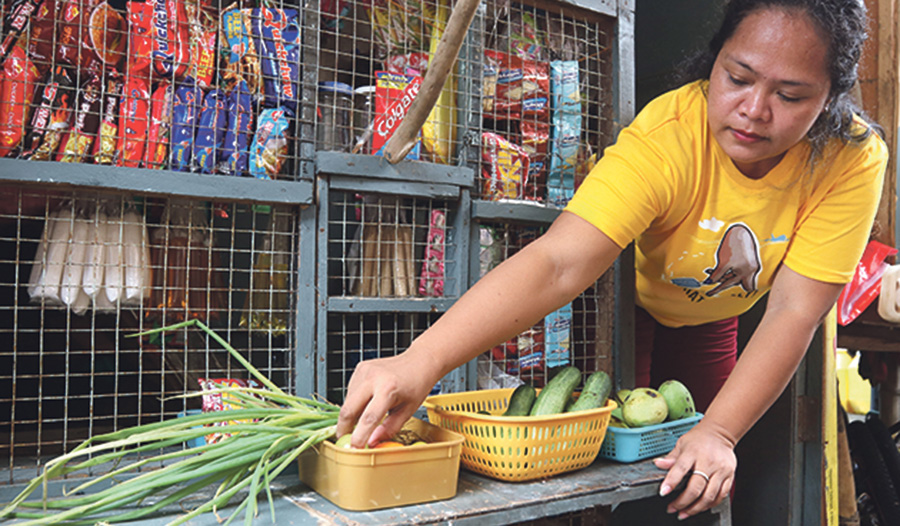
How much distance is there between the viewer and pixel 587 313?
240 centimetres

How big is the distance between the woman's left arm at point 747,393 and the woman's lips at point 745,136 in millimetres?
A: 418

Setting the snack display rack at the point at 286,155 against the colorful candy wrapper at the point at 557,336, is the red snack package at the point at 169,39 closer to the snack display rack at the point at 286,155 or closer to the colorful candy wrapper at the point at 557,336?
the snack display rack at the point at 286,155

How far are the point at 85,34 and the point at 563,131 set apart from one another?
4.89 ft

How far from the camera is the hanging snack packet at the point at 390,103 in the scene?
1.71 m

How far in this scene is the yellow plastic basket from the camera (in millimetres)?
1408

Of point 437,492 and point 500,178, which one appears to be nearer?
point 437,492

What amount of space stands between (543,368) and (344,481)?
115 centimetres

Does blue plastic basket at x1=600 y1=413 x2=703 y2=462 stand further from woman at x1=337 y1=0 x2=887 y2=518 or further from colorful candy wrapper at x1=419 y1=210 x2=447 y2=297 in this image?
colorful candy wrapper at x1=419 y1=210 x2=447 y2=297

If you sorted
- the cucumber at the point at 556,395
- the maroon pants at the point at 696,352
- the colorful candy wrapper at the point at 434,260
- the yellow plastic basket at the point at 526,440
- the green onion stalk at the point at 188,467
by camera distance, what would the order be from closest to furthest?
the green onion stalk at the point at 188,467 → the yellow plastic basket at the point at 526,440 → the cucumber at the point at 556,395 → the colorful candy wrapper at the point at 434,260 → the maroon pants at the point at 696,352

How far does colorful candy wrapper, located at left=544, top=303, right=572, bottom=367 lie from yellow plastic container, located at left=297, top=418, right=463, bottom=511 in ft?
2.93

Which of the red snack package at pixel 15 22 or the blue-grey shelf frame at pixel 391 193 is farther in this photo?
the blue-grey shelf frame at pixel 391 193

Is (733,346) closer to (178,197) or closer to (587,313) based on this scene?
(587,313)

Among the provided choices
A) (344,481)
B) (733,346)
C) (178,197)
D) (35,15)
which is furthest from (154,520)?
(733,346)

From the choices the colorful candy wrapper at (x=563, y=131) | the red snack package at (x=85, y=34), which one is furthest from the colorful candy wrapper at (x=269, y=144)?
the colorful candy wrapper at (x=563, y=131)
